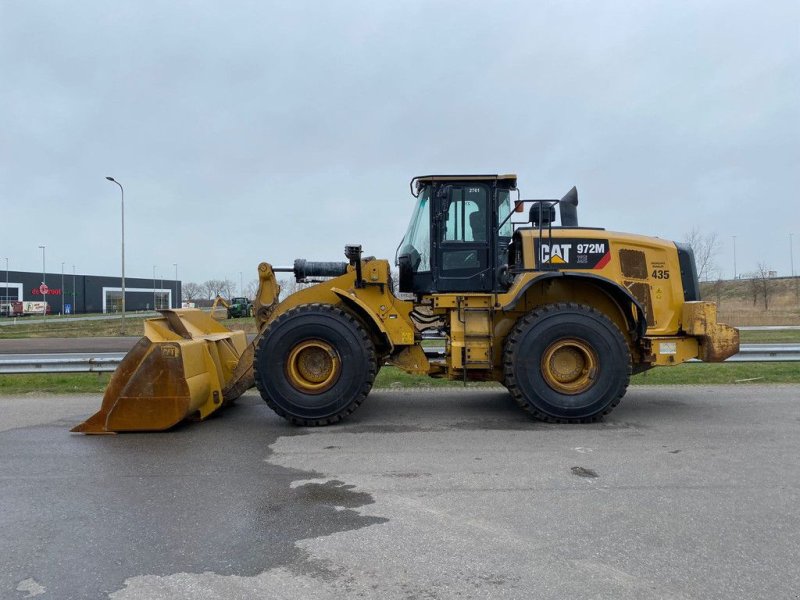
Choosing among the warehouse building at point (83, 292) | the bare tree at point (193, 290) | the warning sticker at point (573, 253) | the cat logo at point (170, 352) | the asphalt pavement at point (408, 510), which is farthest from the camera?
the bare tree at point (193, 290)

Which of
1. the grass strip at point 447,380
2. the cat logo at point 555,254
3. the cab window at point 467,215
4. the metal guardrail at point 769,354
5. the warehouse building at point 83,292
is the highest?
the warehouse building at point 83,292

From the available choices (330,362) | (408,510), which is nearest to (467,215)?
(330,362)

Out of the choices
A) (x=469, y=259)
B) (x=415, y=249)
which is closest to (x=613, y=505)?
(x=469, y=259)

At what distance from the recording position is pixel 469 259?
6613 millimetres

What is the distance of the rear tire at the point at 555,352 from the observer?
615 centimetres

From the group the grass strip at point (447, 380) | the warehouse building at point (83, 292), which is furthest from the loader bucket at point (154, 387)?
the warehouse building at point (83, 292)

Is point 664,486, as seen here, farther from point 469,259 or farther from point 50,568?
point 50,568

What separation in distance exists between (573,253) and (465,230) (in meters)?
1.28

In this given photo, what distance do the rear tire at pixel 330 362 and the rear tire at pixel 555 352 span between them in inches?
64.5

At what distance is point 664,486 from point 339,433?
Answer: 313cm

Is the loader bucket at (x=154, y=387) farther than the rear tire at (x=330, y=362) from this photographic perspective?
No

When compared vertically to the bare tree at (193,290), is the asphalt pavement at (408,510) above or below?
below

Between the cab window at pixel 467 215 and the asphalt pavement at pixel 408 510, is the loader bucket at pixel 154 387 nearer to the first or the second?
the asphalt pavement at pixel 408 510

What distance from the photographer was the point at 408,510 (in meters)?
3.80
